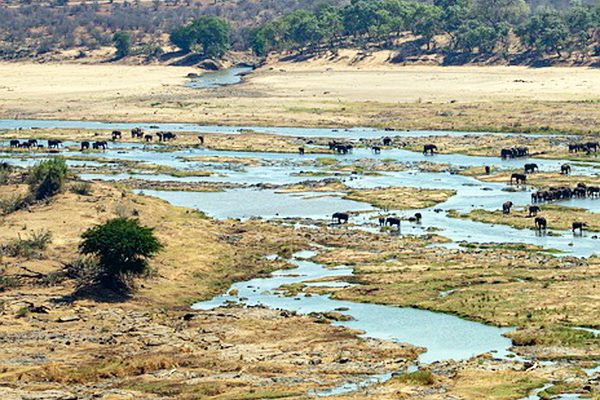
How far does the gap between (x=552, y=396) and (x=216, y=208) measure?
3430 cm

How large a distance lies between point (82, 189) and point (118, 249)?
1694 cm

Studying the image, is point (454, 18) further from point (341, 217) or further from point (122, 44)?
point (341, 217)

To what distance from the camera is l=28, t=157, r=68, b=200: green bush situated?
58.3 metres

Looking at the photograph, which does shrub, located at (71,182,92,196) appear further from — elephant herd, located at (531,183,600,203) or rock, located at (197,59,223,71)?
rock, located at (197,59,223,71)

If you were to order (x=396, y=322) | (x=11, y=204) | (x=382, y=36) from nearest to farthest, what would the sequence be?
(x=396, y=322)
(x=11, y=204)
(x=382, y=36)

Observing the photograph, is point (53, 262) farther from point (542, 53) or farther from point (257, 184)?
point (542, 53)

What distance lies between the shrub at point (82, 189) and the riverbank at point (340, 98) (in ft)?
133

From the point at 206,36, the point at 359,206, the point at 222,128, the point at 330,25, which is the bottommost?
the point at 222,128

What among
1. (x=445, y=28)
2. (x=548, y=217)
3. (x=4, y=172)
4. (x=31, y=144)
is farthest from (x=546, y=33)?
(x=4, y=172)

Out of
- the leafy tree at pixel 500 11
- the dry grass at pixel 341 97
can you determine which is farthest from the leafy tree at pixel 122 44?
the leafy tree at pixel 500 11

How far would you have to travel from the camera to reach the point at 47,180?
2303 inches

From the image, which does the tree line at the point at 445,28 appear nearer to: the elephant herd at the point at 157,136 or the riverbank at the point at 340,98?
the riverbank at the point at 340,98

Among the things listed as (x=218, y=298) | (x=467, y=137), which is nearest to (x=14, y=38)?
(x=467, y=137)

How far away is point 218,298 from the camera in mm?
44438
